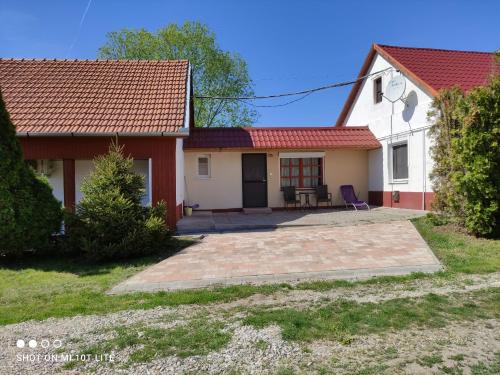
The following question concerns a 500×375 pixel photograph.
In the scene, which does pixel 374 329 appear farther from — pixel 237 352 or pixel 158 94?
pixel 158 94

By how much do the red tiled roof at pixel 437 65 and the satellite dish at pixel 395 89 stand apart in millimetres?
314

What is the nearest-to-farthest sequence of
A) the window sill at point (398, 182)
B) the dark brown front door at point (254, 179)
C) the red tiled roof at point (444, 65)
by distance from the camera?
the red tiled roof at point (444, 65) → the window sill at point (398, 182) → the dark brown front door at point (254, 179)

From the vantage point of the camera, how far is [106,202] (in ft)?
24.3

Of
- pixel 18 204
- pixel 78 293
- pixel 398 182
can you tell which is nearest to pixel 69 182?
pixel 18 204

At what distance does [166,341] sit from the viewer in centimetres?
361

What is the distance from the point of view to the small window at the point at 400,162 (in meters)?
13.4

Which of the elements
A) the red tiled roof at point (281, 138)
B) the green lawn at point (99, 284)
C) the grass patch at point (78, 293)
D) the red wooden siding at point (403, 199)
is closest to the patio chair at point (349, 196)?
the red wooden siding at point (403, 199)

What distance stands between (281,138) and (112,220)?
8628 mm

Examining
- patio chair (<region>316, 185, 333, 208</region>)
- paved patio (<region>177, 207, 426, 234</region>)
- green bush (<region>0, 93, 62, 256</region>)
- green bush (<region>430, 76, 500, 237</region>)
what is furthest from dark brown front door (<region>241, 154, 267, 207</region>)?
green bush (<region>0, 93, 62, 256</region>)

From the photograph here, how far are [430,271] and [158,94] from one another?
8.78m

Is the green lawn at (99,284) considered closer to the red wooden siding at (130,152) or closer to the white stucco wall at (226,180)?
the red wooden siding at (130,152)

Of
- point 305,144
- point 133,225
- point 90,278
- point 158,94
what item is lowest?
point 90,278

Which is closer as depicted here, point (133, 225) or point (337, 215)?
point (133, 225)

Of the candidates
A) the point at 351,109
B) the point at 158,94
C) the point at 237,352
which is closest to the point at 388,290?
the point at 237,352
